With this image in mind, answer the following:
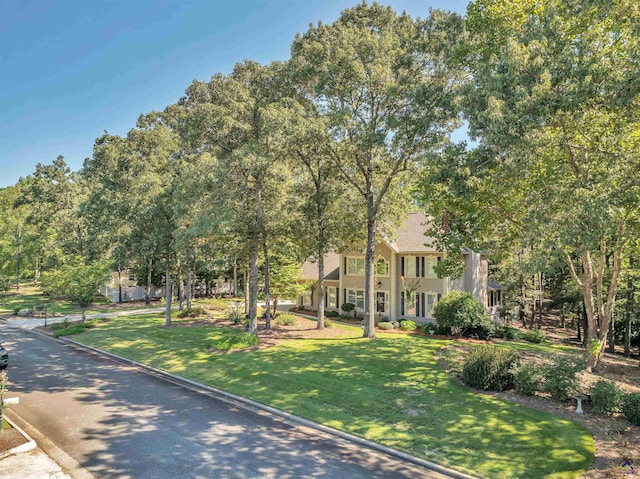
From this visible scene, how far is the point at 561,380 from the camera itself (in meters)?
13.2

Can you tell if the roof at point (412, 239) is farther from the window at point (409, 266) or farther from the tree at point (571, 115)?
the tree at point (571, 115)

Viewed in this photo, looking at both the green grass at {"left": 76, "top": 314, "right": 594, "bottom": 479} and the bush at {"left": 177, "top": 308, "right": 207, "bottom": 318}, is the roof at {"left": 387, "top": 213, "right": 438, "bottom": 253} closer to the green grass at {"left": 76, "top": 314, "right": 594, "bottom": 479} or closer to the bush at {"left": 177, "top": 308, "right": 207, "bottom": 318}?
the green grass at {"left": 76, "top": 314, "right": 594, "bottom": 479}

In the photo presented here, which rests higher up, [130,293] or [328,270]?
[328,270]

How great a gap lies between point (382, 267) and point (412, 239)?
3449 mm

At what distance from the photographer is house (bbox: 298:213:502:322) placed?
3288cm

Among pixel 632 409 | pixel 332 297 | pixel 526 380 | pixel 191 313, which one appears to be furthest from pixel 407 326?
pixel 632 409

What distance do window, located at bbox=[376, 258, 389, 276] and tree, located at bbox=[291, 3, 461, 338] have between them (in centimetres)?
1160

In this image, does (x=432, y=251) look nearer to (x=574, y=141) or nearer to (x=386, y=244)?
(x=386, y=244)

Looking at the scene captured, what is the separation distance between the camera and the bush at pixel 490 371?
14.2 metres

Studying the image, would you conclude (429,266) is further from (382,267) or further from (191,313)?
(191,313)

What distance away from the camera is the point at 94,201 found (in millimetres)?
42594

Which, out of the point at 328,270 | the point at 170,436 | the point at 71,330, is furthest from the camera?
the point at 328,270

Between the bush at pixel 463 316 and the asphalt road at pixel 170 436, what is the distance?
1609 cm

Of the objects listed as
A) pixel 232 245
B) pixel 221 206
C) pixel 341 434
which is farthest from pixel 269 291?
pixel 341 434
